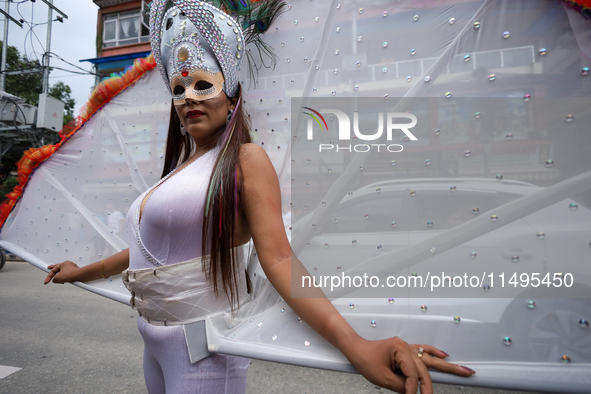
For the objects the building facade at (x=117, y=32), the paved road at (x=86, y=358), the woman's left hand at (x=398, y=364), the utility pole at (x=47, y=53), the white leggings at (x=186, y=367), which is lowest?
the paved road at (x=86, y=358)

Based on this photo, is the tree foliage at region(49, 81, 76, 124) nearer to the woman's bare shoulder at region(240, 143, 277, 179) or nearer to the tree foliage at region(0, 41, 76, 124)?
the tree foliage at region(0, 41, 76, 124)

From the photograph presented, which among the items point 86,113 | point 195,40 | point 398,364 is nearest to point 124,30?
point 86,113

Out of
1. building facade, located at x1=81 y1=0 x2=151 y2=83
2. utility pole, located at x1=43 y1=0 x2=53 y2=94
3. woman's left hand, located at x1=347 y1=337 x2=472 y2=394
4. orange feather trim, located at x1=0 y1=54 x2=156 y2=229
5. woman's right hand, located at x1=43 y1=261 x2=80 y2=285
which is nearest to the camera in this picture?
woman's left hand, located at x1=347 y1=337 x2=472 y2=394

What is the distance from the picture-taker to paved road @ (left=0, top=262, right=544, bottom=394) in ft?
8.56

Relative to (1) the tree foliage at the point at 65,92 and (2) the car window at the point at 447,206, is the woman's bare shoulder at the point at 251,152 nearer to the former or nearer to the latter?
(2) the car window at the point at 447,206

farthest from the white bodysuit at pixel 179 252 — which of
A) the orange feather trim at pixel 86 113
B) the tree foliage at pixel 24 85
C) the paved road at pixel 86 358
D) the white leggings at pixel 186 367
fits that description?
the tree foliage at pixel 24 85

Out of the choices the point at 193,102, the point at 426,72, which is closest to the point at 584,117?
the point at 426,72

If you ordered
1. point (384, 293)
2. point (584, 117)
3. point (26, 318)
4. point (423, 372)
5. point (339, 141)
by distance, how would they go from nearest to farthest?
point (423, 372)
point (584, 117)
point (384, 293)
point (339, 141)
point (26, 318)

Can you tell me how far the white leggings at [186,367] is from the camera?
872 mm

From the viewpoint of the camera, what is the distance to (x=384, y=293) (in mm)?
900

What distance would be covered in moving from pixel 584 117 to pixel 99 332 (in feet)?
15.1

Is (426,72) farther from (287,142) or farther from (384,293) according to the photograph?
(384,293)

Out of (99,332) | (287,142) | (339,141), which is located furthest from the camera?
(99,332)

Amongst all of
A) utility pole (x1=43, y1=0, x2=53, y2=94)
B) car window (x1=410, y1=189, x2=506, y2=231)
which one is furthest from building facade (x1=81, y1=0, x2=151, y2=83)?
car window (x1=410, y1=189, x2=506, y2=231)
